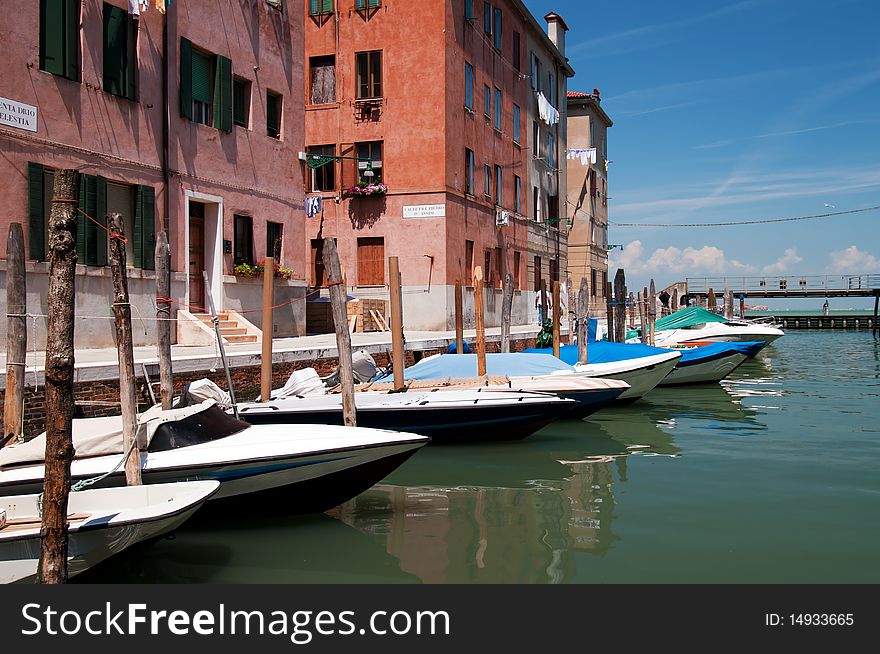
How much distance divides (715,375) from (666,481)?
1067 cm

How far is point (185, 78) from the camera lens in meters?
16.0

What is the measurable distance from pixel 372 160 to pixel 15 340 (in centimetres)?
1795

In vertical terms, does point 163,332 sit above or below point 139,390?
above

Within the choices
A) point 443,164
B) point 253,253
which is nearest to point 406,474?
point 253,253

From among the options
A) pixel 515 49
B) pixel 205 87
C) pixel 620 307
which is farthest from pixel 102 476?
pixel 515 49

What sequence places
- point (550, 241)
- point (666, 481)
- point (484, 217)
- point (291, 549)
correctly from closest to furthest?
point (291, 549) < point (666, 481) < point (484, 217) < point (550, 241)

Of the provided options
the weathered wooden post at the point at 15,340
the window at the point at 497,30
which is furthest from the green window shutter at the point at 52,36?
the window at the point at 497,30

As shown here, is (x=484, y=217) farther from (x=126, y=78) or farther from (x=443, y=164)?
(x=126, y=78)

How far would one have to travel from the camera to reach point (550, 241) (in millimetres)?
35312

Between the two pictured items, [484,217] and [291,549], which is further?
[484,217]

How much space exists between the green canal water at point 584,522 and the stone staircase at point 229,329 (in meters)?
6.69

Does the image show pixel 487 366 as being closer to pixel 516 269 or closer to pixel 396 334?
pixel 396 334

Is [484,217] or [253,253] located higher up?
[484,217]

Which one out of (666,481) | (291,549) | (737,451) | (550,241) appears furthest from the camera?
(550,241)
